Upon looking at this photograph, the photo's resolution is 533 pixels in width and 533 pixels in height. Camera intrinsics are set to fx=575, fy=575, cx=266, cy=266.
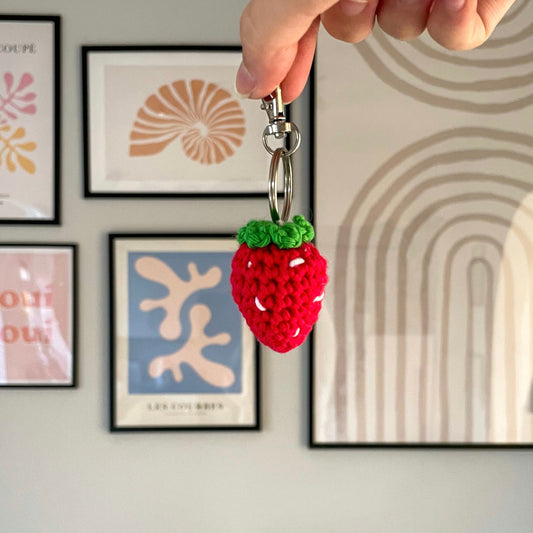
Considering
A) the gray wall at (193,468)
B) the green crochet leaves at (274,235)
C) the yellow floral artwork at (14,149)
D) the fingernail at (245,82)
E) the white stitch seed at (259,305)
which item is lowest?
the gray wall at (193,468)

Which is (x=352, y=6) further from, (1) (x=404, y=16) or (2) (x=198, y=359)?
(2) (x=198, y=359)

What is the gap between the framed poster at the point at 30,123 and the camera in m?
1.31

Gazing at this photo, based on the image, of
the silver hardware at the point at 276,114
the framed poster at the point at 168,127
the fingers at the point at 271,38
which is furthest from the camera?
the framed poster at the point at 168,127

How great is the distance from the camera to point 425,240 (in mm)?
1319

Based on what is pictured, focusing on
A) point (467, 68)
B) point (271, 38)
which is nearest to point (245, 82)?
point (271, 38)

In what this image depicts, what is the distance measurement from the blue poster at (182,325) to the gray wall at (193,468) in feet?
0.25

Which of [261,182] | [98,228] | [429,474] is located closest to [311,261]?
[261,182]

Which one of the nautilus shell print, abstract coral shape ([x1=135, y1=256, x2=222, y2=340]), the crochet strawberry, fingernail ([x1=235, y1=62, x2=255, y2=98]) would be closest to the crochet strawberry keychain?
the crochet strawberry

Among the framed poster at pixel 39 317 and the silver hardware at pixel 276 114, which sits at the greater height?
the silver hardware at pixel 276 114

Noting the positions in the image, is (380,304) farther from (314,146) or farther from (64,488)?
(64,488)

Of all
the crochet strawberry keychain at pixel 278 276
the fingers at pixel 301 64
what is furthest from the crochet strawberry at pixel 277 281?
the fingers at pixel 301 64

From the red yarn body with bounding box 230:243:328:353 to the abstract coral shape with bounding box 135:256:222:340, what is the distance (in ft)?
2.63

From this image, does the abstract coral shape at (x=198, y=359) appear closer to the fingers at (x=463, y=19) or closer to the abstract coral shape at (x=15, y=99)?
the abstract coral shape at (x=15, y=99)

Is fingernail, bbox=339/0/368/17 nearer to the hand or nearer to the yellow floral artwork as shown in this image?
the hand
